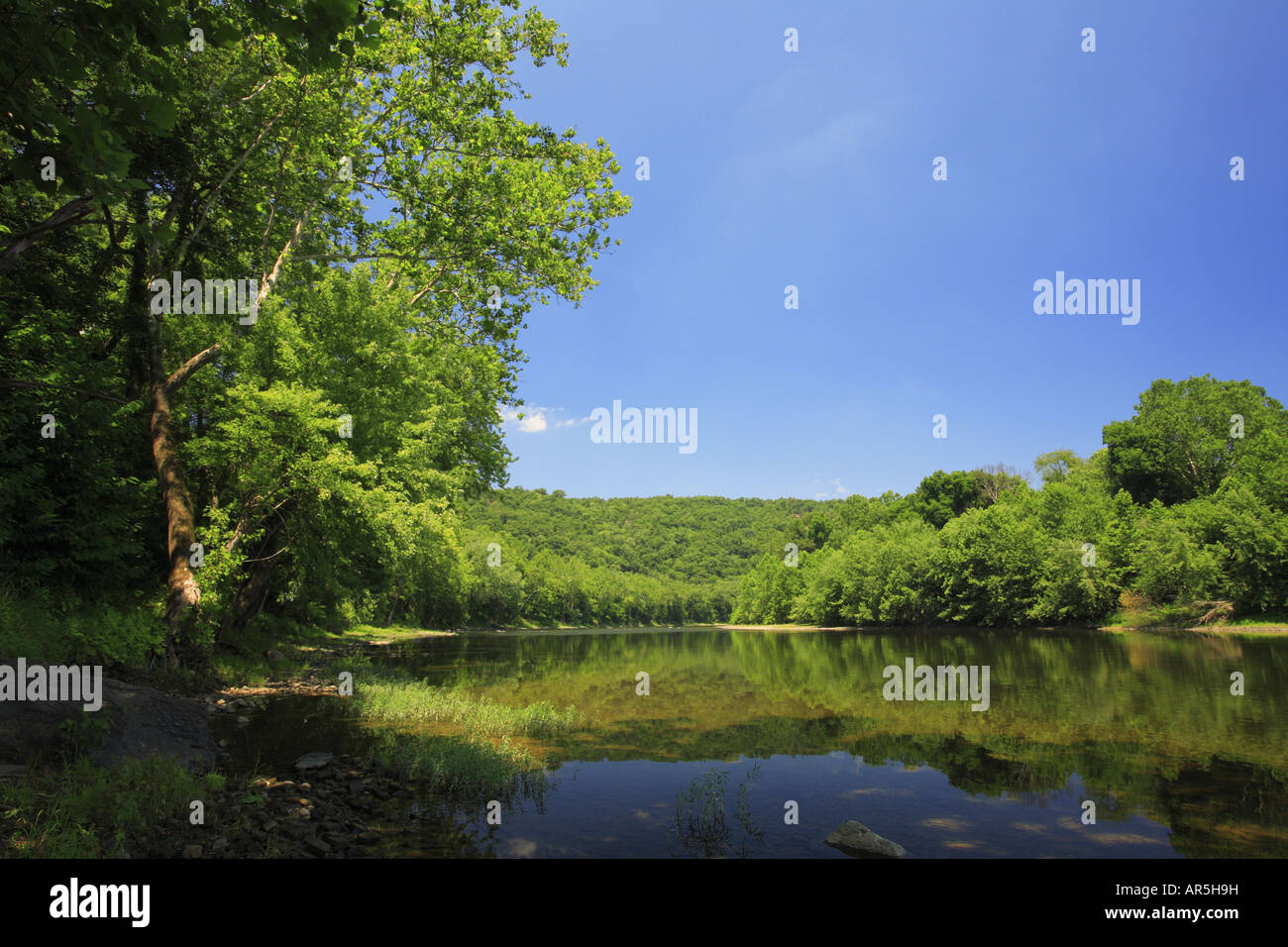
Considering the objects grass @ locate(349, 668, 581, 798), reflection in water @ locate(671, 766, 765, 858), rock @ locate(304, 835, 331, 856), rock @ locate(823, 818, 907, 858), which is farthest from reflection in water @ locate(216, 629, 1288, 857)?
rock @ locate(304, 835, 331, 856)

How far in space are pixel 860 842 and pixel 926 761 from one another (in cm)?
658

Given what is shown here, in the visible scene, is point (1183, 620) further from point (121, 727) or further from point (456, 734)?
point (121, 727)

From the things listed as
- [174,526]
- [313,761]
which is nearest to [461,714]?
[313,761]

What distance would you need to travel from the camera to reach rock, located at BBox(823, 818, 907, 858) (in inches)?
352

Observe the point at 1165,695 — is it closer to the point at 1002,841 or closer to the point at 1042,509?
the point at 1002,841

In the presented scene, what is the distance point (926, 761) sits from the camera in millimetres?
14586

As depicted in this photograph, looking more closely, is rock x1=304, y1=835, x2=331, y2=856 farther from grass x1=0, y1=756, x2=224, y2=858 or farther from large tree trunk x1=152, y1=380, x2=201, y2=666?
large tree trunk x1=152, y1=380, x2=201, y2=666

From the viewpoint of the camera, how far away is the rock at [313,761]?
11988mm

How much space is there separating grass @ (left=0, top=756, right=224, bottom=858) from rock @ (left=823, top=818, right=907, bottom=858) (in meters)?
9.11

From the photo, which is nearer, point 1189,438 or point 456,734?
point 456,734

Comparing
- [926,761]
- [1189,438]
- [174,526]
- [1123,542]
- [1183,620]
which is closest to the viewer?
[926,761]

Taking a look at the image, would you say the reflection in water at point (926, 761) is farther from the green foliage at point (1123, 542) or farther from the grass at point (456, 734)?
the green foliage at point (1123, 542)
